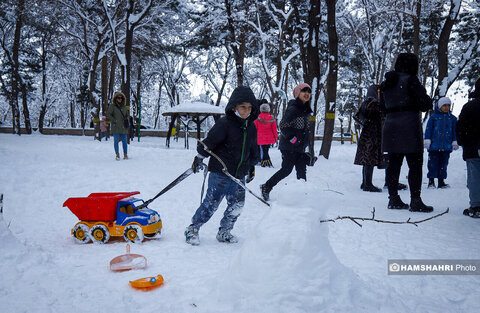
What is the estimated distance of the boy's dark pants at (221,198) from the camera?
3.69 m

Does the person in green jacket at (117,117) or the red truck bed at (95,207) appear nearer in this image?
the red truck bed at (95,207)

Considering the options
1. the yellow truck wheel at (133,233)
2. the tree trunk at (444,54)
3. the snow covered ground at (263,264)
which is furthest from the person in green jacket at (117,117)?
the tree trunk at (444,54)

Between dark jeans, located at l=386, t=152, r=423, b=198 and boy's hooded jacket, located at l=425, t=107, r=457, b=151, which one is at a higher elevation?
boy's hooded jacket, located at l=425, t=107, r=457, b=151

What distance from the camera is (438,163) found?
682cm

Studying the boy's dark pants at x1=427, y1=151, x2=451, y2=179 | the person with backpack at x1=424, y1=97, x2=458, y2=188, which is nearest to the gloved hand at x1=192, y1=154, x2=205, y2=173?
the person with backpack at x1=424, y1=97, x2=458, y2=188

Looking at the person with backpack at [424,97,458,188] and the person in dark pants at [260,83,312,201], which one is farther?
the person with backpack at [424,97,458,188]

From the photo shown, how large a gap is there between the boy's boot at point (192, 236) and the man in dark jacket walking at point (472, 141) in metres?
3.60

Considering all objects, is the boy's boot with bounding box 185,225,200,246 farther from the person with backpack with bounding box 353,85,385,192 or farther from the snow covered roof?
the snow covered roof

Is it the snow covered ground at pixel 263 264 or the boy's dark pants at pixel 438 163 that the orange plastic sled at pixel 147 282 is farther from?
the boy's dark pants at pixel 438 163

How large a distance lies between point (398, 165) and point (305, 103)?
180 cm

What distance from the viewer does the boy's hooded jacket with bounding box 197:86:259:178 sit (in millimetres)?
3656

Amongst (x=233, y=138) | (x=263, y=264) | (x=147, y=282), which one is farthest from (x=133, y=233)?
(x=263, y=264)

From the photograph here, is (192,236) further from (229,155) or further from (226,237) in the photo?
(229,155)

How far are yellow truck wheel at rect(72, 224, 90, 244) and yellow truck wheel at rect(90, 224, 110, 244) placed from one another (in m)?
0.06
